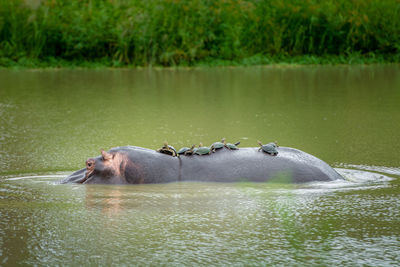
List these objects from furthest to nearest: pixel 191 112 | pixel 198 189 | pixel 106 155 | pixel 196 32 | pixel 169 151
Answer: pixel 196 32, pixel 191 112, pixel 169 151, pixel 106 155, pixel 198 189

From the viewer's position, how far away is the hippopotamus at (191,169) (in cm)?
455

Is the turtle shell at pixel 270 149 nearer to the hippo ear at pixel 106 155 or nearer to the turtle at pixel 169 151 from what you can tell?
the turtle at pixel 169 151

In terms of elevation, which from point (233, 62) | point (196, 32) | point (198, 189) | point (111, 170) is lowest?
point (198, 189)

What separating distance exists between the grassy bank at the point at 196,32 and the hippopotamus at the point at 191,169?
1008 cm

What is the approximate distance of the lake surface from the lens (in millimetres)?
3125

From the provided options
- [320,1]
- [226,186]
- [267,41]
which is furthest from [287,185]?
[320,1]

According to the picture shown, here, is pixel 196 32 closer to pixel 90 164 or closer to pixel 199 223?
pixel 90 164

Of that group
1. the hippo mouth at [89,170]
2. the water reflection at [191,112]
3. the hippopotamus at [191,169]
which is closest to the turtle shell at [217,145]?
the hippopotamus at [191,169]

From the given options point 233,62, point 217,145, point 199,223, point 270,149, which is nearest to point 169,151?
point 217,145

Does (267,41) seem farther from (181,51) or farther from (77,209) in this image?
(77,209)

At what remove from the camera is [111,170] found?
458cm

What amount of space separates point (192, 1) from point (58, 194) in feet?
38.4

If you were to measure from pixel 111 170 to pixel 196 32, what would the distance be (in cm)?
1078

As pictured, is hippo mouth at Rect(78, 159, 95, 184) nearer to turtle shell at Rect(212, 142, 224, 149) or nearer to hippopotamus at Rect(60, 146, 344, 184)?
hippopotamus at Rect(60, 146, 344, 184)
